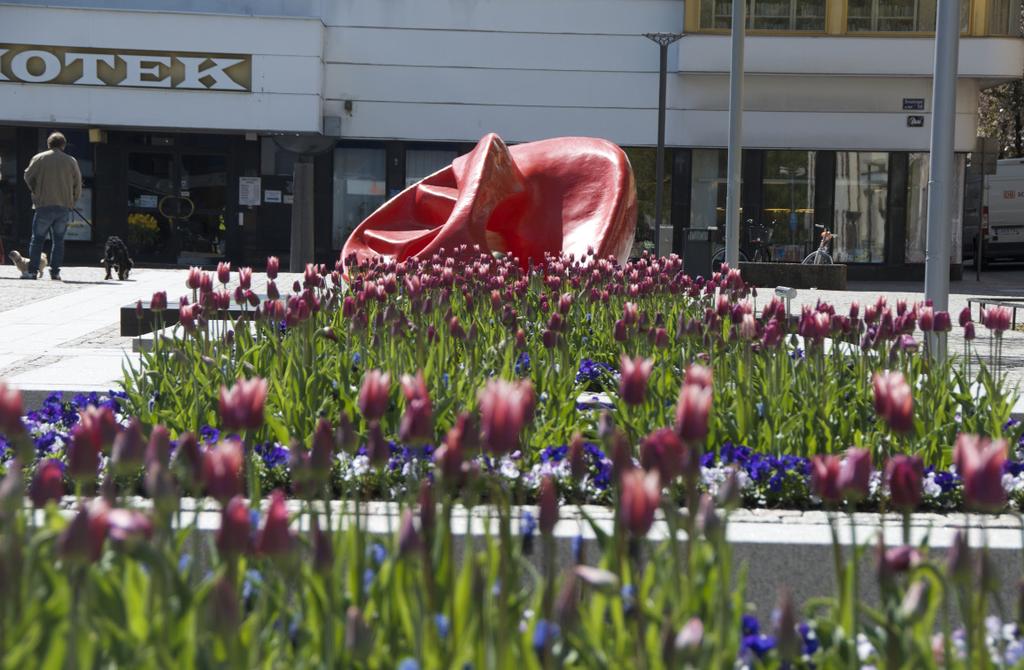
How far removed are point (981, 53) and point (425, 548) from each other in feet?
91.6

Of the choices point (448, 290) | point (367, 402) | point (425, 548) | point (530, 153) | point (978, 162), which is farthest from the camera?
point (978, 162)

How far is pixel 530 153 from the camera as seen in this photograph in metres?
16.2

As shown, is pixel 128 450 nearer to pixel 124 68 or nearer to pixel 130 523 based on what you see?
pixel 130 523

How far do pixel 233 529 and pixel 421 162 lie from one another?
2747cm

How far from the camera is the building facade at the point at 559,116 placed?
28.6 metres

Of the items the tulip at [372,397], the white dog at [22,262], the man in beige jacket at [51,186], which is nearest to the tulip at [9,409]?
the tulip at [372,397]

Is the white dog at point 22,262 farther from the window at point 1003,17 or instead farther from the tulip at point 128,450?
the tulip at point 128,450

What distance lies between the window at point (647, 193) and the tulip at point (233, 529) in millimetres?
27084

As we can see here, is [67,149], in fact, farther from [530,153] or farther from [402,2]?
[530,153]

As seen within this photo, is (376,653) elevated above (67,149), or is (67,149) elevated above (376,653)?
(67,149)

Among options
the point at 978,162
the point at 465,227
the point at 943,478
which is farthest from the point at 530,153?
the point at 978,162

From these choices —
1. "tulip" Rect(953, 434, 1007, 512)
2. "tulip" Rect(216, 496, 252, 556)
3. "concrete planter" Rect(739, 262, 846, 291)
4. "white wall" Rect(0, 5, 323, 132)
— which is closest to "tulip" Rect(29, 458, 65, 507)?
"tulip" Rect(216, 496, 252, 556)

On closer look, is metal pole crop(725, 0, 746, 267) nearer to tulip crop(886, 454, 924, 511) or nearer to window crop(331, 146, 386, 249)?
window crop(331, 146, 386, 249)

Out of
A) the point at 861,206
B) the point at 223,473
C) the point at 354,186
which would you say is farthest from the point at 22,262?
the point at 223,473
